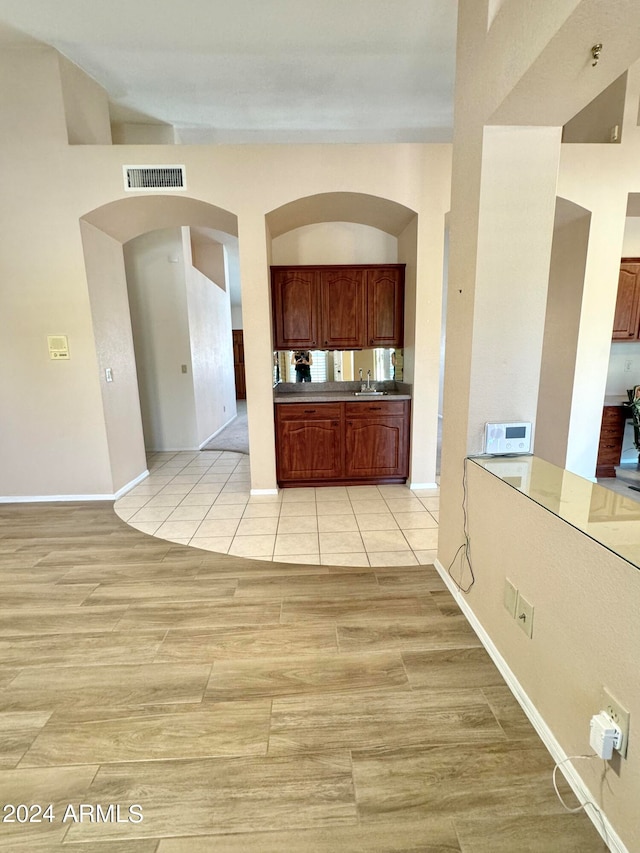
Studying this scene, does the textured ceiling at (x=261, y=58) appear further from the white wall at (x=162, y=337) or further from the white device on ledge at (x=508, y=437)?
the white device on ledge at (x=508, y=437)

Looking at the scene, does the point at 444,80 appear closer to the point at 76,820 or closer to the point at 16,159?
the point at 16,159

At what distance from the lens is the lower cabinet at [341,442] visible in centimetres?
368

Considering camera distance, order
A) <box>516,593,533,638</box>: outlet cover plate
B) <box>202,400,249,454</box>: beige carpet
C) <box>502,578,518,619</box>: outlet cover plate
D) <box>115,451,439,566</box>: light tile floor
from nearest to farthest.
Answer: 1. <box>516,593,533,638</box>: outlet cover plate
2. <box>502,578,518,619</box>: outlet cover plate
3. <box>115,451,439,566</box>: light tile floor
4. <box>202,400,249,454</box>: beige carpet

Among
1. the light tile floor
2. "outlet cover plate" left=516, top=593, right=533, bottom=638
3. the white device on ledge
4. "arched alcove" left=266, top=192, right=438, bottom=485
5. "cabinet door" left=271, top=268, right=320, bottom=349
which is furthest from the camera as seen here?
"cabinet door" left=271, top=268, right=320, bottom=349

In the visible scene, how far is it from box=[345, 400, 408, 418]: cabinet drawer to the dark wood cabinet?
2275 millimetres

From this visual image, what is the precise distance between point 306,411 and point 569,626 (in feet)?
9.10

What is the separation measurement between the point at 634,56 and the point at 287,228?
10.2 ft

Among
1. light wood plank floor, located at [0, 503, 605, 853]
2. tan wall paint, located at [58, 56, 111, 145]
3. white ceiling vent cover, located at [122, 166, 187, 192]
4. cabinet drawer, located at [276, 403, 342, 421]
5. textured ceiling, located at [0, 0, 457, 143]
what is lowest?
light wood plank floor, located at [0, 503, 605, 853]

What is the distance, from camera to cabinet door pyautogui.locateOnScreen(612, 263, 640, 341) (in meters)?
3.83

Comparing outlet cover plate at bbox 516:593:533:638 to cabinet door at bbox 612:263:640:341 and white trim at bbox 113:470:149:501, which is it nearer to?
white trim at bbox 113:470:149:501

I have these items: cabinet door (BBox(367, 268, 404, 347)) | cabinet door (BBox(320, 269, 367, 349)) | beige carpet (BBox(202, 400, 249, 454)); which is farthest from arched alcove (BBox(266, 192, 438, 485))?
beige carpet (BBox(202, 400, 249, 454))

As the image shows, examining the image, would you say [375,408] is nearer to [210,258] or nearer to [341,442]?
[341,442]

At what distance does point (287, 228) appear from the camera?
389 centimetres

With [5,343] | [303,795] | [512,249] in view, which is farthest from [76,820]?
[5,343]
